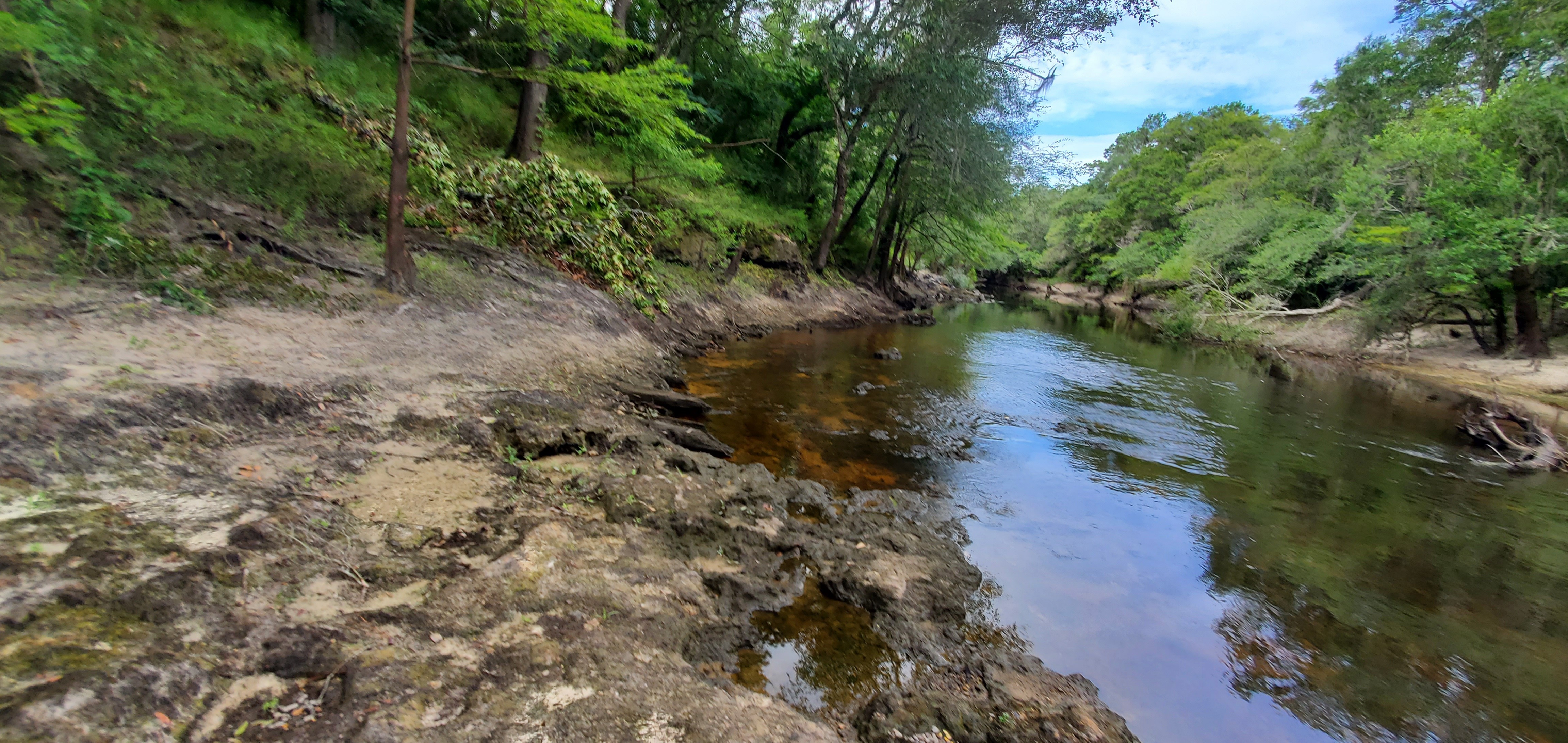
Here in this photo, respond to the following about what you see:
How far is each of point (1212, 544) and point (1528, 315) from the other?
21853mm

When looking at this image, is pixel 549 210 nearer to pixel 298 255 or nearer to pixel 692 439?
pixel 298 255

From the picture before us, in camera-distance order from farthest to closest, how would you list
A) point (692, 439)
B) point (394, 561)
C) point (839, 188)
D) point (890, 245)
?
point (890, 245) < point (839, 188) < point (692, 439) < point (394, 561)

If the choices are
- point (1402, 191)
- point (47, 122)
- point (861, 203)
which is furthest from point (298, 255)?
point (1402, 191)

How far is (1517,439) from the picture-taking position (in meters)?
13.0

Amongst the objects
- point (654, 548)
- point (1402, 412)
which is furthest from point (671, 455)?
point (1402, 412)

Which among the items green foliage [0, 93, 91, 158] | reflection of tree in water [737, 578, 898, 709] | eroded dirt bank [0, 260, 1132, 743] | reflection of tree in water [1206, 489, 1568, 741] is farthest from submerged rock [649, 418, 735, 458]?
green foliage [0, 93, 91, 158]

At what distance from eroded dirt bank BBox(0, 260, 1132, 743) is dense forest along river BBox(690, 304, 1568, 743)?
0.60m

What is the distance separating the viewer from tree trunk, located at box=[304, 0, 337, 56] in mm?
11047

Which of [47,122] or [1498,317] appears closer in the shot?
[47,122]

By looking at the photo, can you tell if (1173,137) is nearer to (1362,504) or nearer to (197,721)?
(1362,504)

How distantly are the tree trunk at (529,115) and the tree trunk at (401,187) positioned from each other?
4835 mm

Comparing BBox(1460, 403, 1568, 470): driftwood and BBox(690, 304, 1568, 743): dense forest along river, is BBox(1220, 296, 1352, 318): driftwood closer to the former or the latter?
BBox(1460, 403, 1568, 470): driftwood

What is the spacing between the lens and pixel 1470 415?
13602mm

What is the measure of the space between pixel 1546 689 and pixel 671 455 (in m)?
7.66
